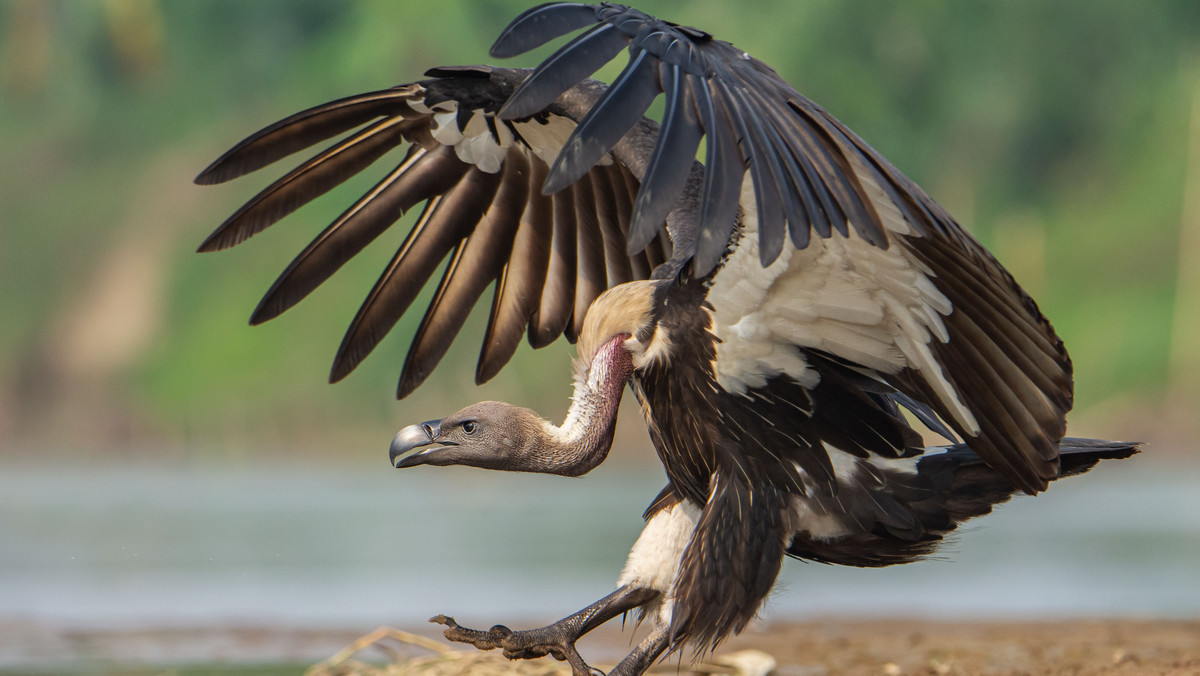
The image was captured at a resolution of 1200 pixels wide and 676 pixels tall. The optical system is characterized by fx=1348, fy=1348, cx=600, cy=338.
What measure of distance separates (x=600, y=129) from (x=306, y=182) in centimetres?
197

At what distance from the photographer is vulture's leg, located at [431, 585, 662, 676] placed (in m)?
4.26

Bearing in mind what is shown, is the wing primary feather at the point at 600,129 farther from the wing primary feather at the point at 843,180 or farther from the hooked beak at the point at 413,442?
the hooked beak at the point at 413,442

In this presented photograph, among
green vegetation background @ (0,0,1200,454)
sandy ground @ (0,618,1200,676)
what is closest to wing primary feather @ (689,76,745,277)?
sandy ground @ (0,618,1200,676)

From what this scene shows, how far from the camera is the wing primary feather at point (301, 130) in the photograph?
4363 mm

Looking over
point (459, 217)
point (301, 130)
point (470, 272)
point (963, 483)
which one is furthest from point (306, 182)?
point (963, 483)

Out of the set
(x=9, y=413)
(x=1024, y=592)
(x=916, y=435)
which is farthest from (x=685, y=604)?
(x=9, y=413)

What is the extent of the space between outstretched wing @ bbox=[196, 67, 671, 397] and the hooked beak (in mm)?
753

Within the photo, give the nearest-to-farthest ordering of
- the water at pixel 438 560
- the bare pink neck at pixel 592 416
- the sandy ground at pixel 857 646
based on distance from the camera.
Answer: the bare pink neck at pixel 592 416, the sandy ground at pixel 857 646, the water at pixel 438 560

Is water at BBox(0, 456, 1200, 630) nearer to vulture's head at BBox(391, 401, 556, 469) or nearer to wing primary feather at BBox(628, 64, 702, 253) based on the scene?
vulture's head at BBox(391, 401, 556, 469)

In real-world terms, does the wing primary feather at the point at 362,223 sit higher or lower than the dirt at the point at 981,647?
higher

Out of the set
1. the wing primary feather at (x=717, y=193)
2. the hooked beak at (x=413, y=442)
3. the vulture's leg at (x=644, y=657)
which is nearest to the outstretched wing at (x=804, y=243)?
the wing primary feather at (x=717, y=193)

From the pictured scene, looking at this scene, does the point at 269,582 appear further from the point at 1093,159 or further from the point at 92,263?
the point at 1093,159

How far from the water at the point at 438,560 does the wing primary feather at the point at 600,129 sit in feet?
5.78

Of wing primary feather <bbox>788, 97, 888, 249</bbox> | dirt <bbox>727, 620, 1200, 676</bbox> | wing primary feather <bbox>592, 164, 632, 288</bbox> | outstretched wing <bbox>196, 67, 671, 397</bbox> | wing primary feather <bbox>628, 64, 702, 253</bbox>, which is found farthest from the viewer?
dirt <bbox>727, 620, 1200, 676</bbox>
